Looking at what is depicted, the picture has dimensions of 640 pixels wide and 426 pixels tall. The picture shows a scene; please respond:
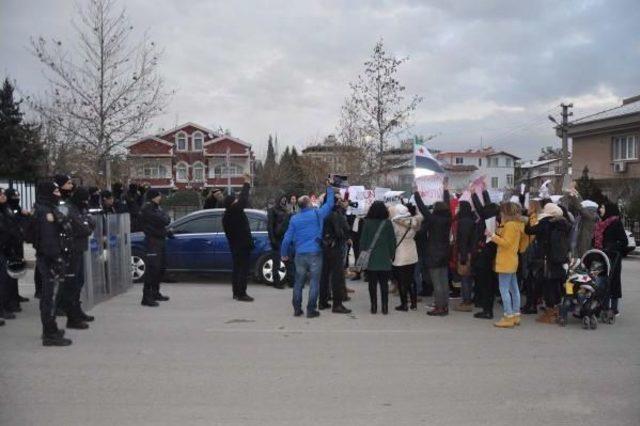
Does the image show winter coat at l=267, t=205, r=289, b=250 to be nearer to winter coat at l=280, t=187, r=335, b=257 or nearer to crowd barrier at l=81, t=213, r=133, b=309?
winter coat at l=280, t=187, r=335, b=257

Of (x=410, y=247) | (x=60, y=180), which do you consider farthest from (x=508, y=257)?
(x=60, y=180)

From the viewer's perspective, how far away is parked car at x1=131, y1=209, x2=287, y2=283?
11.9 meters

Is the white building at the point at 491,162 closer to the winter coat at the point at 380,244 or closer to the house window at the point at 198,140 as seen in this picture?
the house window at the point at 198,140

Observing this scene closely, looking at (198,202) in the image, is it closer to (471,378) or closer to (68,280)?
(68,280)

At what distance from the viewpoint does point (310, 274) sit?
9023 mm

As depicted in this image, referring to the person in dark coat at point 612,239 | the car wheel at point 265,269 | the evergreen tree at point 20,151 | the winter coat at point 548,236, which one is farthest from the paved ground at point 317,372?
the evergreen tree at point 20,151

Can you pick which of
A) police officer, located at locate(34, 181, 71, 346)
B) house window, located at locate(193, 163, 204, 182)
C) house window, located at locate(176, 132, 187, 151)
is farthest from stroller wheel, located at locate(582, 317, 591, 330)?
house window, located at locate(176, 132, 187, 151)

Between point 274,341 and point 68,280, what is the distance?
302 centimetres

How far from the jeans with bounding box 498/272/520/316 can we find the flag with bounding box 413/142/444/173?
3.39 meters

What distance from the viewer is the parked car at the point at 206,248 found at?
11.9 m

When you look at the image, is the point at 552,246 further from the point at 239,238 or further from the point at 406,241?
the point at 239,238

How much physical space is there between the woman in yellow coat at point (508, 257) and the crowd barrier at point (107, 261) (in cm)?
601

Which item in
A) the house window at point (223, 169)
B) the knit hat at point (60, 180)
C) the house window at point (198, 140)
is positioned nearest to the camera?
the knit hat at point (60, 180)

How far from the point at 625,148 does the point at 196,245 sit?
28606 mm
